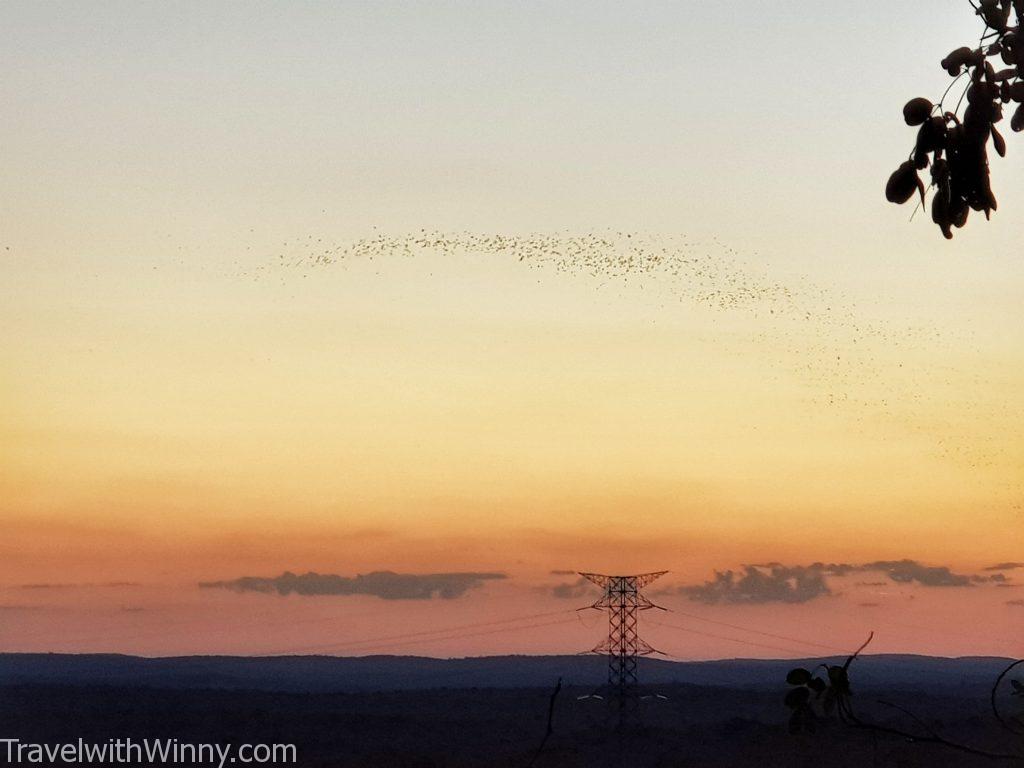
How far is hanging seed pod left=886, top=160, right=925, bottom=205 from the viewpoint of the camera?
7.54 meters

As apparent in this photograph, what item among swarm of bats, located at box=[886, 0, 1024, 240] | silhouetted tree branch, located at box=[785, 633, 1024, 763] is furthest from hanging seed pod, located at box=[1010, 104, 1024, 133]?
silhouetted tree branch, located at box=[785, 633, 1024, 763]

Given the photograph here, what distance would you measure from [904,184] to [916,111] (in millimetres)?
467

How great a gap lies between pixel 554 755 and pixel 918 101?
189 metres

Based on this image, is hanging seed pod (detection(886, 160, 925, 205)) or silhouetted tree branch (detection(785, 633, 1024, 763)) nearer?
hanging seed pod (detection(886, 160, 925, 205))

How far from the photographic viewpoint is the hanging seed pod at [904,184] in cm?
754

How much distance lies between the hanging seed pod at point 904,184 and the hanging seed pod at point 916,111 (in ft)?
0.85

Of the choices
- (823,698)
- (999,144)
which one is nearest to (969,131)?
(999,144)

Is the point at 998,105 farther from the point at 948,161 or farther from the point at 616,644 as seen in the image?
the point at 616,644

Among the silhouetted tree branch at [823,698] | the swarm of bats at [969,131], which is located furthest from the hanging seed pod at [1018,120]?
the silhouetted tree branch at [823,698]

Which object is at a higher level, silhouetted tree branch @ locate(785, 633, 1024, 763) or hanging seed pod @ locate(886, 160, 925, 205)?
hanging seed pod @ locate(886, 160, 925, 205)

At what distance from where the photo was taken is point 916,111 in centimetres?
779

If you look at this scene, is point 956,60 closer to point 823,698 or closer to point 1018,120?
point 1018,120

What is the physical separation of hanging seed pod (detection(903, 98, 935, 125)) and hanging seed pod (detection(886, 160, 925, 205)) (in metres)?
0.26

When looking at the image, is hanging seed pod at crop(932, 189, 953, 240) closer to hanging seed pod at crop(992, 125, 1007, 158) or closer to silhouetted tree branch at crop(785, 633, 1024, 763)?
hanging seed pod at crop(992, 125, 1007, 158)
